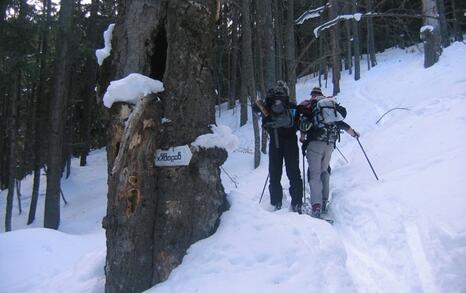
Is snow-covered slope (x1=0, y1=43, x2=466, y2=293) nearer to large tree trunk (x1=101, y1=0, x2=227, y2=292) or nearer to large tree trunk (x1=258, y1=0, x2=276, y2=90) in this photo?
large tree trunk (x1=101, y1=0, x2=227, y2=292)

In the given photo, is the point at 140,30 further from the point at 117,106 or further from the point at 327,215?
the point at 327,215

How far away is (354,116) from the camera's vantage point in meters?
16.7

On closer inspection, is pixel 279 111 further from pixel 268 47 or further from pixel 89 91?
pixel 89 91

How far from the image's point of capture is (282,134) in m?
7.01

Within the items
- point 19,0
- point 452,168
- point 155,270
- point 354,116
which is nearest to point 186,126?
point 155,270

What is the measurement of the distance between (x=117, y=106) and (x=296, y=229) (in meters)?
2.06

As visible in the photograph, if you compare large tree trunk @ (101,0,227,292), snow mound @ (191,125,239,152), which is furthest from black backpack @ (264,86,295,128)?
large tree trunk @ (101,0,227,292)

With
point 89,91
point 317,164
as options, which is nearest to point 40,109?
point 89,91

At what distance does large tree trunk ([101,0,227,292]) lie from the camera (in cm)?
389

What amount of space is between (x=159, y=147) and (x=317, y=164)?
11.9 ft

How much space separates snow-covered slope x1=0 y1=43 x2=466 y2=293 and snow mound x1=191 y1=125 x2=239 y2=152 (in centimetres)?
62

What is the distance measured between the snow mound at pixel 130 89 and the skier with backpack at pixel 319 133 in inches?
143

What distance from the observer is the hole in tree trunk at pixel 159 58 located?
13.7ft

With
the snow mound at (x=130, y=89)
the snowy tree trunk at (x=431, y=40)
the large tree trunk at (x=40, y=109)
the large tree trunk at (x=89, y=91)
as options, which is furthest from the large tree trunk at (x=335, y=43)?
the snow mound at (x=130, y=89)
